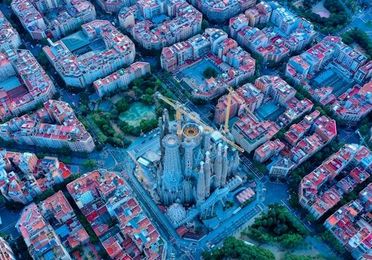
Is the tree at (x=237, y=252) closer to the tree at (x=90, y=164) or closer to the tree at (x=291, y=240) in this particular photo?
the tree at (x=291, y=240)

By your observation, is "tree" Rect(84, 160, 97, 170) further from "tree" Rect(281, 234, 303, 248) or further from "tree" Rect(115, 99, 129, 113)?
"tree" Rect(281, 234, 303, 248)

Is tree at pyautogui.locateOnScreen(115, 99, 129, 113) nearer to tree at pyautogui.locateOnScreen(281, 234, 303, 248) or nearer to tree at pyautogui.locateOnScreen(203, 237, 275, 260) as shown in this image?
tree at pyautogui.locateOnScreen(203, 237, 275, 260)

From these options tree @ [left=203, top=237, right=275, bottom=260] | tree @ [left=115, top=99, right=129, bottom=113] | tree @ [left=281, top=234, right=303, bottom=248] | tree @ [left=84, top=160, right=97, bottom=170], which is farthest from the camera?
tree @ [left=115, top=99, right=129, bottom=113]

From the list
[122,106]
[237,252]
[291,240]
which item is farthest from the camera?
[122,106]

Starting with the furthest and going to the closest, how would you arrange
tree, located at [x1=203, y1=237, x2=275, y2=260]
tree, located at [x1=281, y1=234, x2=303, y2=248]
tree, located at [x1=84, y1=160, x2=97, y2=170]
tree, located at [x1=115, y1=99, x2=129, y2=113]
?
tree, located at [x1=115, y1=99, x2=129, y2=113]
tree, located at [x1=84, y1=160, x2=97, y2=170]
tree, located at [x1=281, y1=234, x2=303, y2=248]
tree, located at [x1=203, y1=237, x2=275, y2=260]

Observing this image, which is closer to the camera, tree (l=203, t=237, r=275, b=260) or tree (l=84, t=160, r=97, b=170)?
tree (l=203, t=237, r=275, b=260)

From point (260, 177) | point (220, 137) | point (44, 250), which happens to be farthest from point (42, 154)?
point (260, 177)

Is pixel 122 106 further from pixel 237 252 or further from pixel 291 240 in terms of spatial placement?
pixel 291 240

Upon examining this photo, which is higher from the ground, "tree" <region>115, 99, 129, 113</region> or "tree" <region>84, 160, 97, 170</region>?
"tree" <region>115, 99, 129, 113</region>

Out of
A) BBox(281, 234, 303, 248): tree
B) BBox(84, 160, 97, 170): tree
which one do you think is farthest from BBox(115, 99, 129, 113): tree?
BBox(281, 234, 303, 248): tree

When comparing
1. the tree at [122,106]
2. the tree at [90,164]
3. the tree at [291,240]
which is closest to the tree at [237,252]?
the tree at [291,240]

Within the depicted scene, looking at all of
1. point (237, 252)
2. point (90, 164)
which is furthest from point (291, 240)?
point (90, 164)

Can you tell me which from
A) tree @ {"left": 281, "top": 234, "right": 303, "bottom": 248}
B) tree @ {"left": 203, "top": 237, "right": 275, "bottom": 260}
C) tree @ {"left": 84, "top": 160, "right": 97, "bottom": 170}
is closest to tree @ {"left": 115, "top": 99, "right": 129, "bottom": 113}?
tree @ {"left": 84, "top": 160, "right": 97, "bottom": 170}
